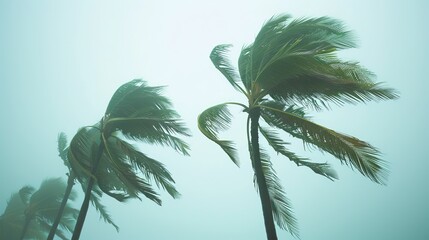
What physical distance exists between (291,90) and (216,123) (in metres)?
2.27

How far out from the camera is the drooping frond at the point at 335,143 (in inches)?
231

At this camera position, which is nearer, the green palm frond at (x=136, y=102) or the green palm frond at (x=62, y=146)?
the green palm frond at (x=136, y=102)

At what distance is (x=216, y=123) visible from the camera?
861cm

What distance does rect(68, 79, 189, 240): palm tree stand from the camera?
9711 mm

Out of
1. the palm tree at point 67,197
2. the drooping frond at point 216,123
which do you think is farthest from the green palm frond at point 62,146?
the drooping frond at point 216,123

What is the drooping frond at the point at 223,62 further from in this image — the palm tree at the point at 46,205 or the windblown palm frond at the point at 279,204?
the palm tree at the point at 46,205

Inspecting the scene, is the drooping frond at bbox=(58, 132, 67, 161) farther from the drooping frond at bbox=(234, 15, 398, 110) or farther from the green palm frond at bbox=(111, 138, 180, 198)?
the drooping frond at bbox=(234, 15, 398, 110)

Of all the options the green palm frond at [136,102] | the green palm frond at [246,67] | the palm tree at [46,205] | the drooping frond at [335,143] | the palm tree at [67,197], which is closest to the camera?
the drooping frond at [335,143]

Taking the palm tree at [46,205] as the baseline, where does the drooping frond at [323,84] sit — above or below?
above

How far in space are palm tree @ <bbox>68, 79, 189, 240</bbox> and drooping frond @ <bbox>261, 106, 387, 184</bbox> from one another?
3.64 meters

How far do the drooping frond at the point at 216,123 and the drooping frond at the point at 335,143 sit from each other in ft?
3.99

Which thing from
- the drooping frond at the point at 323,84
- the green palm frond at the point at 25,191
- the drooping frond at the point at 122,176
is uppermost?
the drooping frond at the point at 323,84

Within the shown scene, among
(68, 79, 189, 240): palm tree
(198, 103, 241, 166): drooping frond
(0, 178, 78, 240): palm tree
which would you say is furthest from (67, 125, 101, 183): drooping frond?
(0, 178, 78, 240): palm tree

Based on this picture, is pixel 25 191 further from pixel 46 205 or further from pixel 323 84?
pixel 323 84
